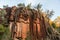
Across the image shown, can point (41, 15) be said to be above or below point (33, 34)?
above

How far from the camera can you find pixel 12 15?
2753 cm

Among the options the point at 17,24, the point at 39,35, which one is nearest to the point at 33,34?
the point at 39,35

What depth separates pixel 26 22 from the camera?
28.1 meters

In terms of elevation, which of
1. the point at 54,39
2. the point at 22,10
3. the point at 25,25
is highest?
the point at 22,10

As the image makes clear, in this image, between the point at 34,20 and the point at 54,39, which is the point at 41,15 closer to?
the point at 34,20

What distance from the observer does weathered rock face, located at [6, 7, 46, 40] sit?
89.5ft

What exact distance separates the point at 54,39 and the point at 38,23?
340 centimetres

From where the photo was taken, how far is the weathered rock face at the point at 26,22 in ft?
89.5

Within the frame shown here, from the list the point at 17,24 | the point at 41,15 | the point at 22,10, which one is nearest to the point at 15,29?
the point at 17,24

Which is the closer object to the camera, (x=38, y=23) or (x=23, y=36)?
(x=23, y=36)

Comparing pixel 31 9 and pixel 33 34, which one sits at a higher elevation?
pixel 31 9

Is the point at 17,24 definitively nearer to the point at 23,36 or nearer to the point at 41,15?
the point at 23,36

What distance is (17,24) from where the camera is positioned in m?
27.3

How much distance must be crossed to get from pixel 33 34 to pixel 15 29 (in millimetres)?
2953
